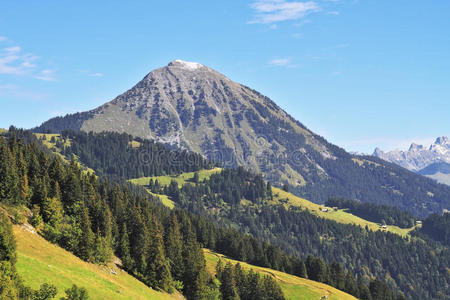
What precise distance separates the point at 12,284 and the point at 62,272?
1607 cm

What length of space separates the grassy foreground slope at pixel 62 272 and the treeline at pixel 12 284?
223cm

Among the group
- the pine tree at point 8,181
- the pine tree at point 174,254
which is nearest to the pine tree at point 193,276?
the pine tree at point 174,254

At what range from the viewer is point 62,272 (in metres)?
70.2

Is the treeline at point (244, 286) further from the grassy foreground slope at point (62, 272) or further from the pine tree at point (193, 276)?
the grassy foreground slope at point (62, 272)

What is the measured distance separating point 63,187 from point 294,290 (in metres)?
81.4

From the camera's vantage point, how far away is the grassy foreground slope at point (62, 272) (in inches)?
2576

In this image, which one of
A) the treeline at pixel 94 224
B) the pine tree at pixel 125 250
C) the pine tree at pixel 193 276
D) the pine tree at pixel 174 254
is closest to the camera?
the treeline at pixel 94 224

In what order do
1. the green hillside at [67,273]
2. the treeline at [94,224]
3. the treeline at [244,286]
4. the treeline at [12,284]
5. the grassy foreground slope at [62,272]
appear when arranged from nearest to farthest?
1. the treeline at [12,284]
2. the grassy foreground slope at [62,272]
3. the green hillside at [67,273]
4. the treeline at [94,224]
5. the treeline at [244,286]

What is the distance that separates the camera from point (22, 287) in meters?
57.4

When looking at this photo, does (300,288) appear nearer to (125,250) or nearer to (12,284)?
(125,250)

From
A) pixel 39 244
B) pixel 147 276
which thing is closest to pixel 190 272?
pixel 147 276

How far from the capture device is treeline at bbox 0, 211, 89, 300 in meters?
53.0

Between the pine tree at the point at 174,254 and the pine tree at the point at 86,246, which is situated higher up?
the pine tree at the point at 86,246

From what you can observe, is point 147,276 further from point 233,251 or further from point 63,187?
point 233,251
